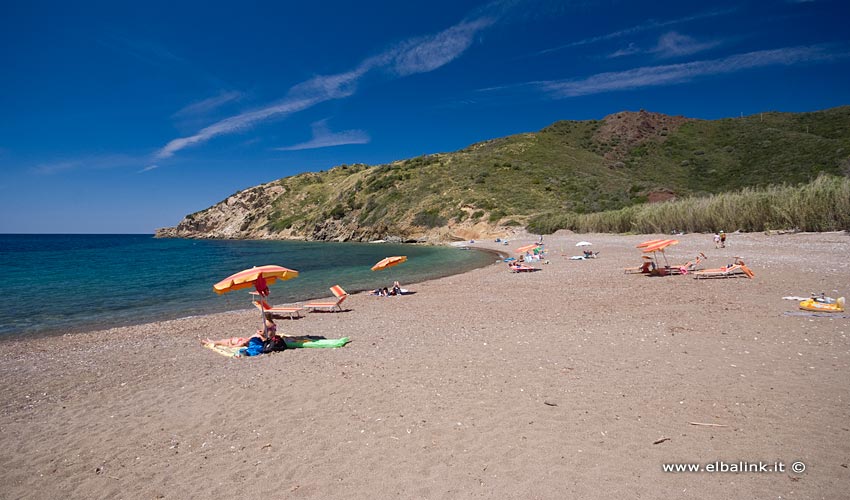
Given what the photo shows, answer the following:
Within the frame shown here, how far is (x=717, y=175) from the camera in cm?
6862

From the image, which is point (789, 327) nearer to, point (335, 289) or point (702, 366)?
point (702, 366)

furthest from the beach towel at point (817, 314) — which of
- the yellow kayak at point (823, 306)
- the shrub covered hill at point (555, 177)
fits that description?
the shrub covered hill at point (555, 177)

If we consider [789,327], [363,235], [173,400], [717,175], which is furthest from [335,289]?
[717,175]

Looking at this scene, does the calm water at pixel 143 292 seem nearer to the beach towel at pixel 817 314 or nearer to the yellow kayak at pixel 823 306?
the beach towel at pixel 817 314

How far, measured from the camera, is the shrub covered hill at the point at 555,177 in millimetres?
55500

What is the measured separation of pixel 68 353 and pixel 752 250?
24.8 metres

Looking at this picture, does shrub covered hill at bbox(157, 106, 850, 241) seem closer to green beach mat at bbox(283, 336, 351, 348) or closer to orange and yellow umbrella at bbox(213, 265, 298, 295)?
green beach mat at bbox(283, 336, 351, 348)

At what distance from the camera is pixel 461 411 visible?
Answer: 208 inches

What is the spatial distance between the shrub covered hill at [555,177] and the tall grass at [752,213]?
14.2 metres

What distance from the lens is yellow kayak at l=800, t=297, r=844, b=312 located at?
8.41 m

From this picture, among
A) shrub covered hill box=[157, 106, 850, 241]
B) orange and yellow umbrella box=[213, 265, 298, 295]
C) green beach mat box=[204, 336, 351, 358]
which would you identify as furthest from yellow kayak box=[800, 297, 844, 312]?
shrub covered hill box=[157, 106, 850, 241]

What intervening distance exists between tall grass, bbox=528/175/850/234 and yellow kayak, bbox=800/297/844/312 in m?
16.8

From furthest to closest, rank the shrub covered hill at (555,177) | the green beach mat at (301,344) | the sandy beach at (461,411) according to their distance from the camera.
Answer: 1. the shrub covered hill at (555,177)
2. the green beach mat at (301,344)
3. the sandy beach at (461,411)

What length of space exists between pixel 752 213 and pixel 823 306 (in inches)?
831
